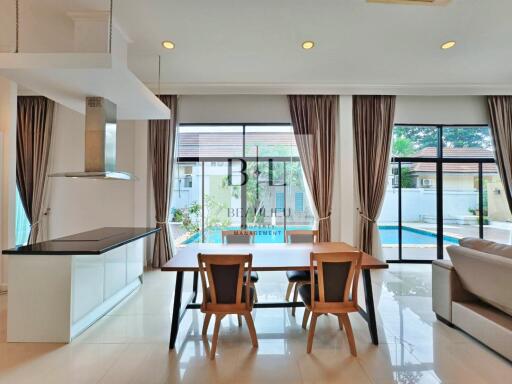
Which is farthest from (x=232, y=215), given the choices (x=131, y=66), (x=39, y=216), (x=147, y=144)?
(x=39, y=216)

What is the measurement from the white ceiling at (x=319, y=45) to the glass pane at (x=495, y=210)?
5.39ft

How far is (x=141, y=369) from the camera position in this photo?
2.21m

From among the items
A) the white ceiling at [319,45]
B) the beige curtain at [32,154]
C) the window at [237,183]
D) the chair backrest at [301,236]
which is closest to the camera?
the white ceiling at [319,45]

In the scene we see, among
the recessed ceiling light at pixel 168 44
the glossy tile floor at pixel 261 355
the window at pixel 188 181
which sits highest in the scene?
the recessed ceiling light at pixel 168 44

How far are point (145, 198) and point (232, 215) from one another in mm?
1651

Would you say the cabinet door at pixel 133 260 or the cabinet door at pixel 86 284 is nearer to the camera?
the cabinet door at pixel 86 284

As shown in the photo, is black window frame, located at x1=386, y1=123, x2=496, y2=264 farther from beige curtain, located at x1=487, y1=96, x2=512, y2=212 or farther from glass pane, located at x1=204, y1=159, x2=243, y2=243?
glass pane, located at x1=204, y1=159, x2=243, y2=243

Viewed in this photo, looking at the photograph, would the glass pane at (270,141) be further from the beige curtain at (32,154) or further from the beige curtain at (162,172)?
the beige curtain at (32,154)

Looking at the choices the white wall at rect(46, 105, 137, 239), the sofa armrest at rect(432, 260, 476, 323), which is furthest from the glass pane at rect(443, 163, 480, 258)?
the white wall at rect(46, 105, 137, 239)

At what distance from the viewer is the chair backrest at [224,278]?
2.29m

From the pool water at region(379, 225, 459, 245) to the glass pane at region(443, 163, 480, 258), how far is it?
0.18m

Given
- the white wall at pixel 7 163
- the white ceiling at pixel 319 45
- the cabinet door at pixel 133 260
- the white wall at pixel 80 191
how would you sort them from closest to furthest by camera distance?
the white ceiling at pixel 319 45, the cabinet door at pixel 133 260, the white wall at pixel 7 163, the white wall at pixel 80 191

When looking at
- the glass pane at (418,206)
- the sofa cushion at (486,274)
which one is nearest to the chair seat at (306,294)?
the sofa cushion at (486,274)

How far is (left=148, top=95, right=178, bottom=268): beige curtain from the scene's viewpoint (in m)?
5.20
